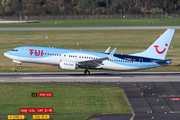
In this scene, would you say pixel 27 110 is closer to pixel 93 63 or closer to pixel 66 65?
pixel 66 65

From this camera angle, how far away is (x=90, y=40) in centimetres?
8181

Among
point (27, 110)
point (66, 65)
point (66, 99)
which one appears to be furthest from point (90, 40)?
point (27, 110)

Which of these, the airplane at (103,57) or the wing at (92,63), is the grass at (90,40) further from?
the wing at (92,63)

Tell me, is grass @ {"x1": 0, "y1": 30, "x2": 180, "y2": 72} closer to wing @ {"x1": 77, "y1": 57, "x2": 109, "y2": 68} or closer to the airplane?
the airplane

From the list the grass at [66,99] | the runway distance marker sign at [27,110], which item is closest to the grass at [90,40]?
the grass at [66,99]

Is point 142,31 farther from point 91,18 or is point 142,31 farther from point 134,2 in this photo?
point 134,2

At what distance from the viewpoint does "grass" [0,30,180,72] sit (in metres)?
68.9

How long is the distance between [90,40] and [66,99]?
50918 mm

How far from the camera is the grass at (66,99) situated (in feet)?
93.6

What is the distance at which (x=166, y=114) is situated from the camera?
88.6 ft

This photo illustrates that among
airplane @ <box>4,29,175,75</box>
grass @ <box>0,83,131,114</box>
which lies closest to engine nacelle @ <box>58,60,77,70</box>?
airplane @ <box>4,29,175,75</box>

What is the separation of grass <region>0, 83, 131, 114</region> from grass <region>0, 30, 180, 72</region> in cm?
1717

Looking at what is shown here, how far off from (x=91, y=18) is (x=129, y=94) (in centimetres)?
13448

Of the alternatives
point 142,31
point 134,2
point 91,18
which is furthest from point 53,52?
point 134,2
